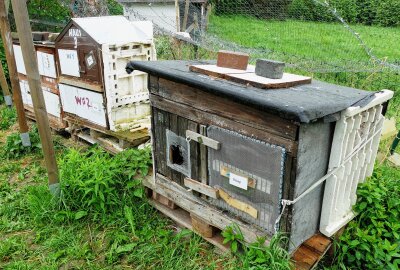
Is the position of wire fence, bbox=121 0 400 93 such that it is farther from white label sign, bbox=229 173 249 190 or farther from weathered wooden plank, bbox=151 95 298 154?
white label sign, bbox=229 173 249 190

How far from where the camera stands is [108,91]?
194 inches

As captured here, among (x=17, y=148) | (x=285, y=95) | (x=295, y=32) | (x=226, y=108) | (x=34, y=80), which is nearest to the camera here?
(x=285, y=95)

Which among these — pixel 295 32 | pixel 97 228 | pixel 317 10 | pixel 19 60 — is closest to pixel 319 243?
pixel 97 228

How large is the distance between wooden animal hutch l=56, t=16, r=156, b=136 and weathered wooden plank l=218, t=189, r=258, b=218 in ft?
6.97

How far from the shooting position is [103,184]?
13.2 feet

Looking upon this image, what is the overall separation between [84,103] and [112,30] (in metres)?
1.21

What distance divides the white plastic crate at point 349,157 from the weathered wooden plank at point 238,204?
25.8 inches

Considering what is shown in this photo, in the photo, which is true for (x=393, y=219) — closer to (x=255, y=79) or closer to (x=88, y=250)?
(x=255, y=79)

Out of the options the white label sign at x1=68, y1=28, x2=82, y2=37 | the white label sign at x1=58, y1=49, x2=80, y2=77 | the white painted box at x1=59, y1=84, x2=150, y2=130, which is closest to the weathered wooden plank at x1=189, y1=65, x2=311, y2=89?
the white painted box at x1=59, y1=84, x2=150, y2=130

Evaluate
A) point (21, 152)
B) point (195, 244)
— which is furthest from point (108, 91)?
point (195, 244)

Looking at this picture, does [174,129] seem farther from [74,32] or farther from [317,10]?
[317,10]

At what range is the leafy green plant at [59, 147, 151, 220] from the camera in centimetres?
401

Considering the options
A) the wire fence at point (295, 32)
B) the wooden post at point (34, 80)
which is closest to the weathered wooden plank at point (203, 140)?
the wooden post at point (34, 80)

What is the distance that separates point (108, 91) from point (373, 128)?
11.2ft
